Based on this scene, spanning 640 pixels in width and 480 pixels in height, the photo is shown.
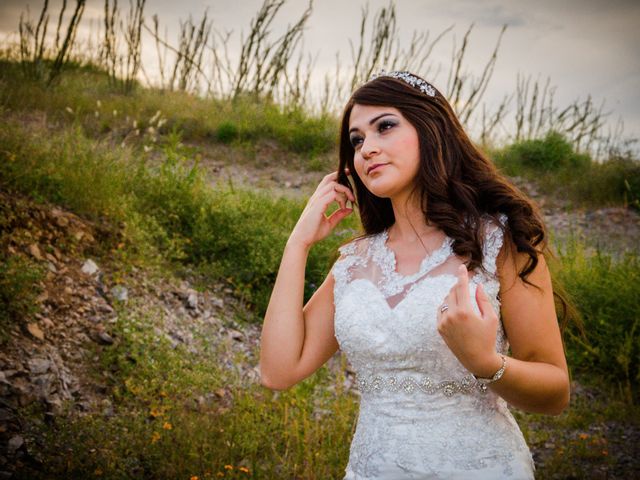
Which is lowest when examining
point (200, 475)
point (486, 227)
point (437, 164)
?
point (200, 475)

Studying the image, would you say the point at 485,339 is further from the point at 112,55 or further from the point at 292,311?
the point at 112,55

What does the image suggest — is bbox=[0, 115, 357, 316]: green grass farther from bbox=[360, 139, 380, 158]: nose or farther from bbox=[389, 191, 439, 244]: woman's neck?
bbox=[360, 139, 380, 158]: nose

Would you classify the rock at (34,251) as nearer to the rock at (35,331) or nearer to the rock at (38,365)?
the rock at (35,331)

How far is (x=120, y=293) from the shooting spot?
187 inches

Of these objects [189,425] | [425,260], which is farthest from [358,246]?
[189,425]

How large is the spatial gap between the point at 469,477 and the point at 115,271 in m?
3.77

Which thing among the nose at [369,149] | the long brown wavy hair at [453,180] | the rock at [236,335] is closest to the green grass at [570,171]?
the rock at [236,335]

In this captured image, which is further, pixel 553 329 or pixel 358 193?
pixel 358 193

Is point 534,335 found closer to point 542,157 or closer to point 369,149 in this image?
point 369,149

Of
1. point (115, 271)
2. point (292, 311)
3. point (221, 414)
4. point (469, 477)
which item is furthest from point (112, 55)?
point (469, 477)

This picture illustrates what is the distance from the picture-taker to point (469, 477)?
6.58ft

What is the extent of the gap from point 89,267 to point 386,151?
3.29 m

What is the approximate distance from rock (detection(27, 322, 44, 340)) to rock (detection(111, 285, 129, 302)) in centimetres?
73

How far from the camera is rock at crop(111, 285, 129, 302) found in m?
4.71
